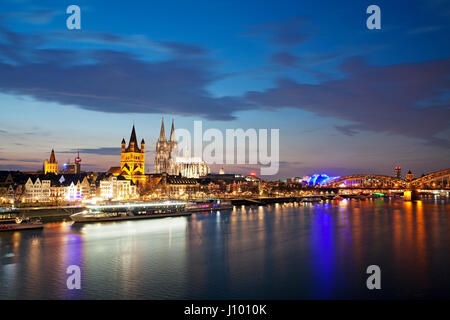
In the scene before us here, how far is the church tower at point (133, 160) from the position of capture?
3831 inches

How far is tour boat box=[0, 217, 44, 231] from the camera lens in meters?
34.7

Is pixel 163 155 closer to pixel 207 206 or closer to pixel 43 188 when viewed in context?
pixel 43 188

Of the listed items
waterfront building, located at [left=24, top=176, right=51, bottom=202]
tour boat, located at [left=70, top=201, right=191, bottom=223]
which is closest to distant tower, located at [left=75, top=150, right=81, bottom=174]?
waterfront building, located at [left=24, top=176, right=51, bottom=202]

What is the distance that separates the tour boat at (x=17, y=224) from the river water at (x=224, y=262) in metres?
0.97

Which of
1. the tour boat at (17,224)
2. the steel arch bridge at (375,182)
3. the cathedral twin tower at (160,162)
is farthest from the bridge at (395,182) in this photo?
the tour boat at (17,224)

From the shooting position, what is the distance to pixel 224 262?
77.5 feet

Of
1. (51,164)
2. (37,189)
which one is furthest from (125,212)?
(51,164)

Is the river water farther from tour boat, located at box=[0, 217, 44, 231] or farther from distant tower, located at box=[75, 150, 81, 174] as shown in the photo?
distant tower, located at box=[75, 150, 81, 174]

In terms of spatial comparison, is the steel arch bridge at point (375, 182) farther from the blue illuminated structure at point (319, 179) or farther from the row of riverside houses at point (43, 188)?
the row of riverside houses at point (43, 188)

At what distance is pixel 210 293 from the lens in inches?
699

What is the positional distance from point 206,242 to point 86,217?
55.5 ft

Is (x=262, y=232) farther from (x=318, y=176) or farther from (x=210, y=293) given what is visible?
(x=318, y=176)
